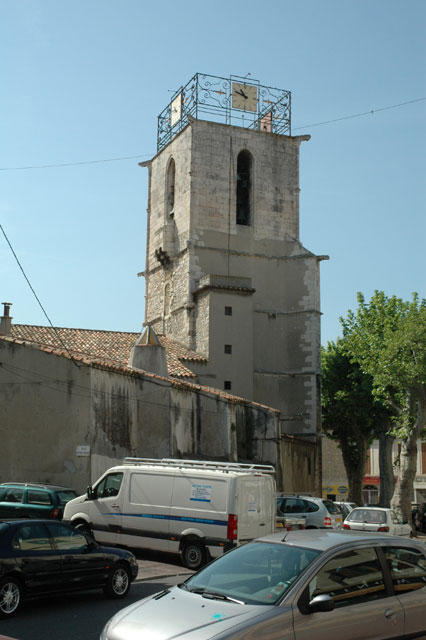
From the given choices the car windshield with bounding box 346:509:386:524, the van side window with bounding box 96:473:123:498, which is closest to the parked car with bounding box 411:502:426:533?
the car windshield with bounding box 346:509:386:524

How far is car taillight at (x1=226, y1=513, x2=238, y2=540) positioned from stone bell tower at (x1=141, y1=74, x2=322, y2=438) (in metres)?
23.7

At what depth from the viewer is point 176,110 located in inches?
1833

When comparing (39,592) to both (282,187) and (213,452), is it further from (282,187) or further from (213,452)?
(282,187)

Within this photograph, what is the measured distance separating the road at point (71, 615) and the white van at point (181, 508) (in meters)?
1.49

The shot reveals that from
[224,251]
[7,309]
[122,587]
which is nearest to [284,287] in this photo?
[224,251]

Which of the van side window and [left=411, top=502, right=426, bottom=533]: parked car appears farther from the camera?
[left=411, top=502, right=426, bottom=533]: parked car

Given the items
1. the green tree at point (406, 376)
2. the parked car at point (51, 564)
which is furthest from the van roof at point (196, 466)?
the green tree at point (406, 376)

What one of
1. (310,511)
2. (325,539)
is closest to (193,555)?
(310,511)

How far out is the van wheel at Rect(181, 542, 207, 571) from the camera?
14.5 meters

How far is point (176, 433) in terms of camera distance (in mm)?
24688

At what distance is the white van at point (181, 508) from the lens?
1448 centimetres

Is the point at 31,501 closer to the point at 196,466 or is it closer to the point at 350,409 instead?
the point at 196,466

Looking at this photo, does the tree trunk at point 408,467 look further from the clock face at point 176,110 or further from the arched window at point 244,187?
the clock face at point 176,110

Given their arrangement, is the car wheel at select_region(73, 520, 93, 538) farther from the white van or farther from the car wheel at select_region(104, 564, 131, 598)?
the car wheel at select_region(104, 564, 131, 598)
